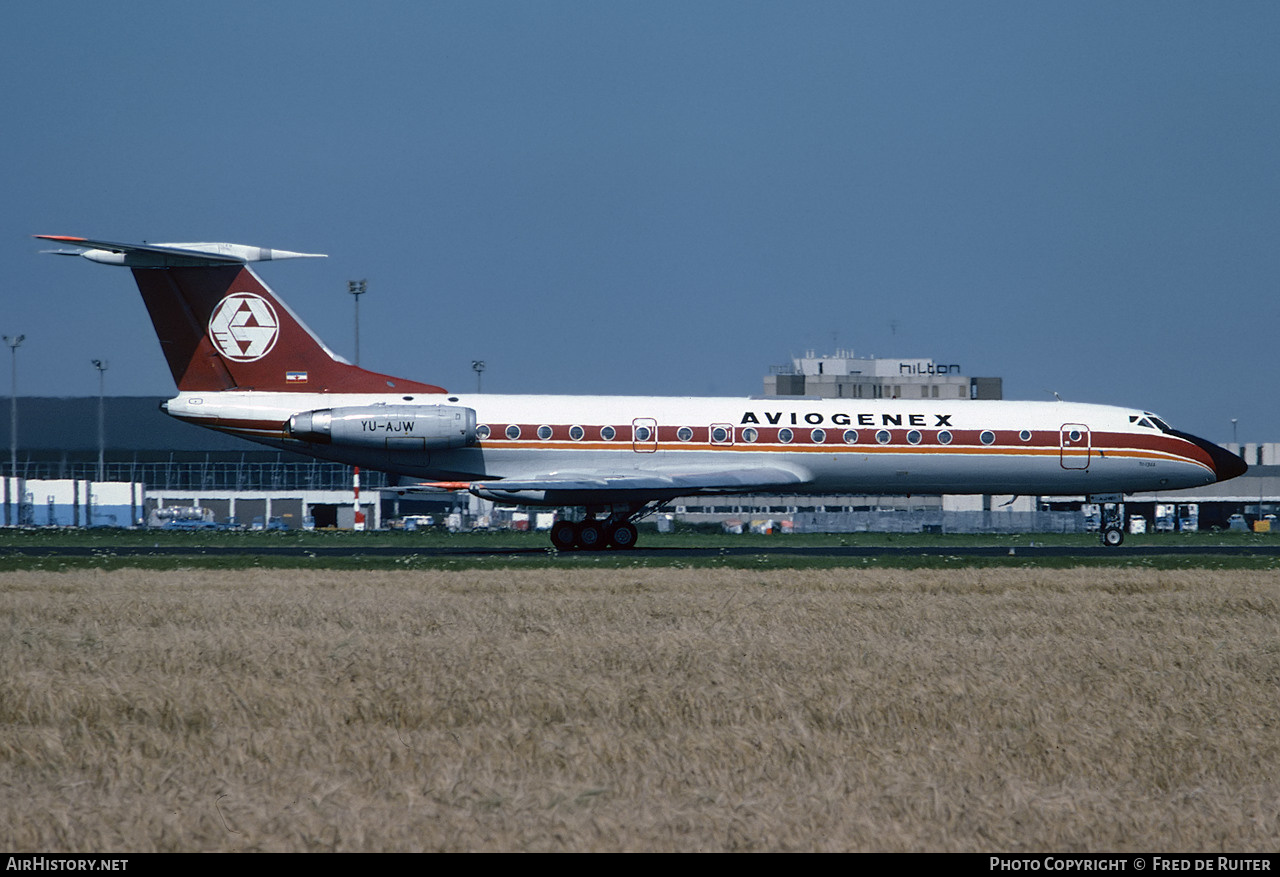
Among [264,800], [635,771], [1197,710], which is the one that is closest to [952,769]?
[635,771]

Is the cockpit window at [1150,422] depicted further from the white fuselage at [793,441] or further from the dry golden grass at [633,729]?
the dry golden grass at [633,729]

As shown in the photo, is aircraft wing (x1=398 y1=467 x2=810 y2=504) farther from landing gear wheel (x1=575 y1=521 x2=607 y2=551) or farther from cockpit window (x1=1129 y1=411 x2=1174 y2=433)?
cockpit window (x1=1129 y1=411 x2=1174 y2=433)

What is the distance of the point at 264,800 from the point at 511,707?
3.20 meters

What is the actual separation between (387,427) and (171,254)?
668 cm

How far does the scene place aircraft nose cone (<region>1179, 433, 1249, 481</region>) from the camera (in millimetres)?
37438

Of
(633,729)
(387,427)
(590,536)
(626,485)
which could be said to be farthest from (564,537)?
(633,729)

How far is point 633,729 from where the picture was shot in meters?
9.90

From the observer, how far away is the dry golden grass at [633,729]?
7.15 meters

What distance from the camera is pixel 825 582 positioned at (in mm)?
23609

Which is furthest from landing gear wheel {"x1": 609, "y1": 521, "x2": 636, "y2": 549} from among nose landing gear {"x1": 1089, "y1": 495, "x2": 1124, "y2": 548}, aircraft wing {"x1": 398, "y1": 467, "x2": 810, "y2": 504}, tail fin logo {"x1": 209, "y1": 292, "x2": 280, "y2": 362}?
nose landing gear {"x1": 1089, "y1": 495, "x2": 1124, "y2": 548}

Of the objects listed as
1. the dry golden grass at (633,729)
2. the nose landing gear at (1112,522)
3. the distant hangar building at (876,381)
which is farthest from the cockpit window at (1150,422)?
the distant hangar building at (876,381)

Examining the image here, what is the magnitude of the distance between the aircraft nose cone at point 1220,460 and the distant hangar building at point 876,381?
266 ft

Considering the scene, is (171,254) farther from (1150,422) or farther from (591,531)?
(1150,422)
